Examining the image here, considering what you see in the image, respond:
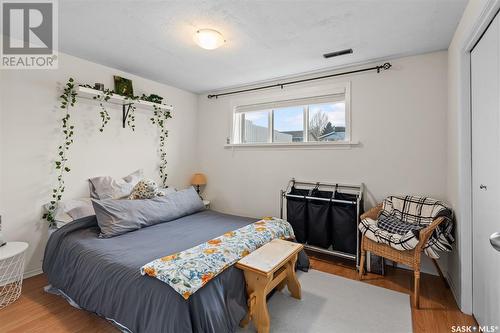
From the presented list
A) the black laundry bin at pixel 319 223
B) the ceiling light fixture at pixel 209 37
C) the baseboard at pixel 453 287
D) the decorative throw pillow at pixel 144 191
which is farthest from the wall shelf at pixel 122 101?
the baseboard at pixel 453 287

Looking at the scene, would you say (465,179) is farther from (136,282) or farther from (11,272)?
(11,272)

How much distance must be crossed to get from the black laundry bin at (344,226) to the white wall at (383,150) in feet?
1.23

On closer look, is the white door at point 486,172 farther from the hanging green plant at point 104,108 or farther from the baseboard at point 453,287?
the hanging green plant at point 104,108

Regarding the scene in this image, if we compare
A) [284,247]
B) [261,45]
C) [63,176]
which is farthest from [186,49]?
[284,247]

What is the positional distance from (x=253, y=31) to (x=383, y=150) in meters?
1.97

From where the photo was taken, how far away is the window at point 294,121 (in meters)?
3.28

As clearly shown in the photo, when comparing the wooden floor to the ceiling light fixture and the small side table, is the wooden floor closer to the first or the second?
the small side table

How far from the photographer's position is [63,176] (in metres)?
2.77

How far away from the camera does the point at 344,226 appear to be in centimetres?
283

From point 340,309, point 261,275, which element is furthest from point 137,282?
point 340,309

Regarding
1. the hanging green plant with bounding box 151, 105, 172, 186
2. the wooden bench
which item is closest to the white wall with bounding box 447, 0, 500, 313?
the wooden bench

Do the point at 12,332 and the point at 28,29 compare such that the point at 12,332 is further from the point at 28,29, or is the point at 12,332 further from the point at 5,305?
the point at 28,29

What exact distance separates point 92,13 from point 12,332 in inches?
97.9

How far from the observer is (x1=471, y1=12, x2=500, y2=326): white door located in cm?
150
